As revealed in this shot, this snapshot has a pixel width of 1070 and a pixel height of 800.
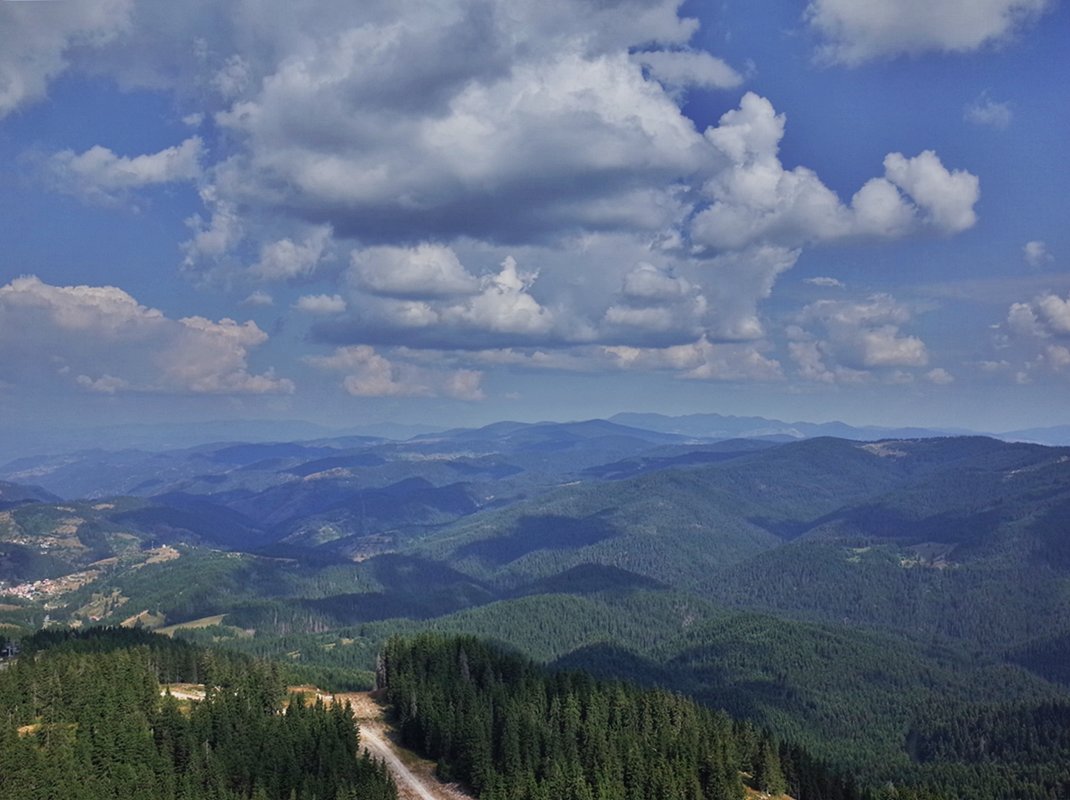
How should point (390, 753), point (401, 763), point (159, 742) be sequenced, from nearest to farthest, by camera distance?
point (159, 742), point (401, 763), point (390, 753)

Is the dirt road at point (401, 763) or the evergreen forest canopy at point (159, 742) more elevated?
the evergreen forest canopy at point (159, 742)

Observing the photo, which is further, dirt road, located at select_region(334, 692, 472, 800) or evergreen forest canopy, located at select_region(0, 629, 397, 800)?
dirt road, located at select_region(334, 692, 472, 800)

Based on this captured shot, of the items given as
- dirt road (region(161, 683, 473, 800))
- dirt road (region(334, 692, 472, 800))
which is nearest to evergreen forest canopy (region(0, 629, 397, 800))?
dirt road (region(334, 692, 472, 800))

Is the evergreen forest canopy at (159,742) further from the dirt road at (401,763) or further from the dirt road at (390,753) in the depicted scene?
the dirt road at (390,753)

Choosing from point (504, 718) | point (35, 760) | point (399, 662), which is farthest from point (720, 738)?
point (35, 760)

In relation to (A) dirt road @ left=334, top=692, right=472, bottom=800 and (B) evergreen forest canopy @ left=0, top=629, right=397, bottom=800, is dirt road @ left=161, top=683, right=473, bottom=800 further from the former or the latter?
(B) evergreen forest canopy @ left=0, top=629, right=397, bottom=800

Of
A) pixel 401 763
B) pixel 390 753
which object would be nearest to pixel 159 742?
pixel 390 753

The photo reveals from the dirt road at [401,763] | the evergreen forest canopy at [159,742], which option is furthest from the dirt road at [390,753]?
the evergreen forest canopy at [159,742]

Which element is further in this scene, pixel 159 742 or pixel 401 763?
pixel 401 763

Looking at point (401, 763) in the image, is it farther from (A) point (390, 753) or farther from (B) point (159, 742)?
(B) point (159, 742)

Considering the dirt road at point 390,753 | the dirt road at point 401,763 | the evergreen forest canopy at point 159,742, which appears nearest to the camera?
the evergreen forest canopy at point 159,742

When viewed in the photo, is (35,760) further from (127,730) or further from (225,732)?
(225,732)
